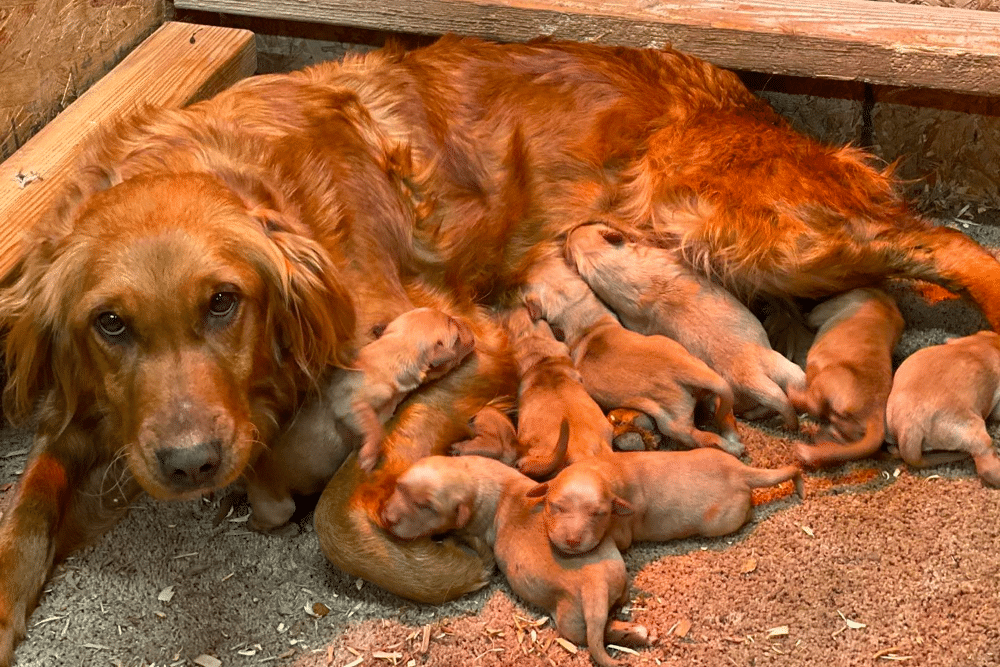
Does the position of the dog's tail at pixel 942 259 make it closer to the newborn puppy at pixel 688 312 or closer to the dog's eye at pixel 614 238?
the newborn puppy at pixel 688 312

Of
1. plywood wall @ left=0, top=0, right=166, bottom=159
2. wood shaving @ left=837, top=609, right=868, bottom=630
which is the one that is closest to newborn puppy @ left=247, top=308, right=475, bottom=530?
wood shaving @ left=837, top=609, right=868, bottom=630

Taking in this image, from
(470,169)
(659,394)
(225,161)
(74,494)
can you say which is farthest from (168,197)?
(659,394)

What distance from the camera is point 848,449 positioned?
9.19 feet

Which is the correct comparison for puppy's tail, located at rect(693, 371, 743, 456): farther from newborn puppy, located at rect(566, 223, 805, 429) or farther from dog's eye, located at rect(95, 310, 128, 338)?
dog's eye, located at rect(95, 310, 128, 338)

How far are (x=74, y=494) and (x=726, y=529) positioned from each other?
1706 mm

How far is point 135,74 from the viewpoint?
11.6 ft

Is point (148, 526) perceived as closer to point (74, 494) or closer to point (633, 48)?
point (74, 494)

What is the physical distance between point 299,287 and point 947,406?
1676 millimetres

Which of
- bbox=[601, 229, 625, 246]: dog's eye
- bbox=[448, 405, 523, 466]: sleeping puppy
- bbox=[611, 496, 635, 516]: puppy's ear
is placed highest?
bbox=[601, 229, 625, 246]: dog's eye

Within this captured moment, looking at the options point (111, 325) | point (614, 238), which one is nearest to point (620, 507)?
point (614, 238)

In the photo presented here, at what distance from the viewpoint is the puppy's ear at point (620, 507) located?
2.42 m

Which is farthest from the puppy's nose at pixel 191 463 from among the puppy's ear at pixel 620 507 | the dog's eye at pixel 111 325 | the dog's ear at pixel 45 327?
the puppy's ear at pixel 620 507

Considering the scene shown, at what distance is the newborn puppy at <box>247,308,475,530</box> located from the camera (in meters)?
2.71

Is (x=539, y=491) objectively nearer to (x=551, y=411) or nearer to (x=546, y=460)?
(x=546, y=460)
